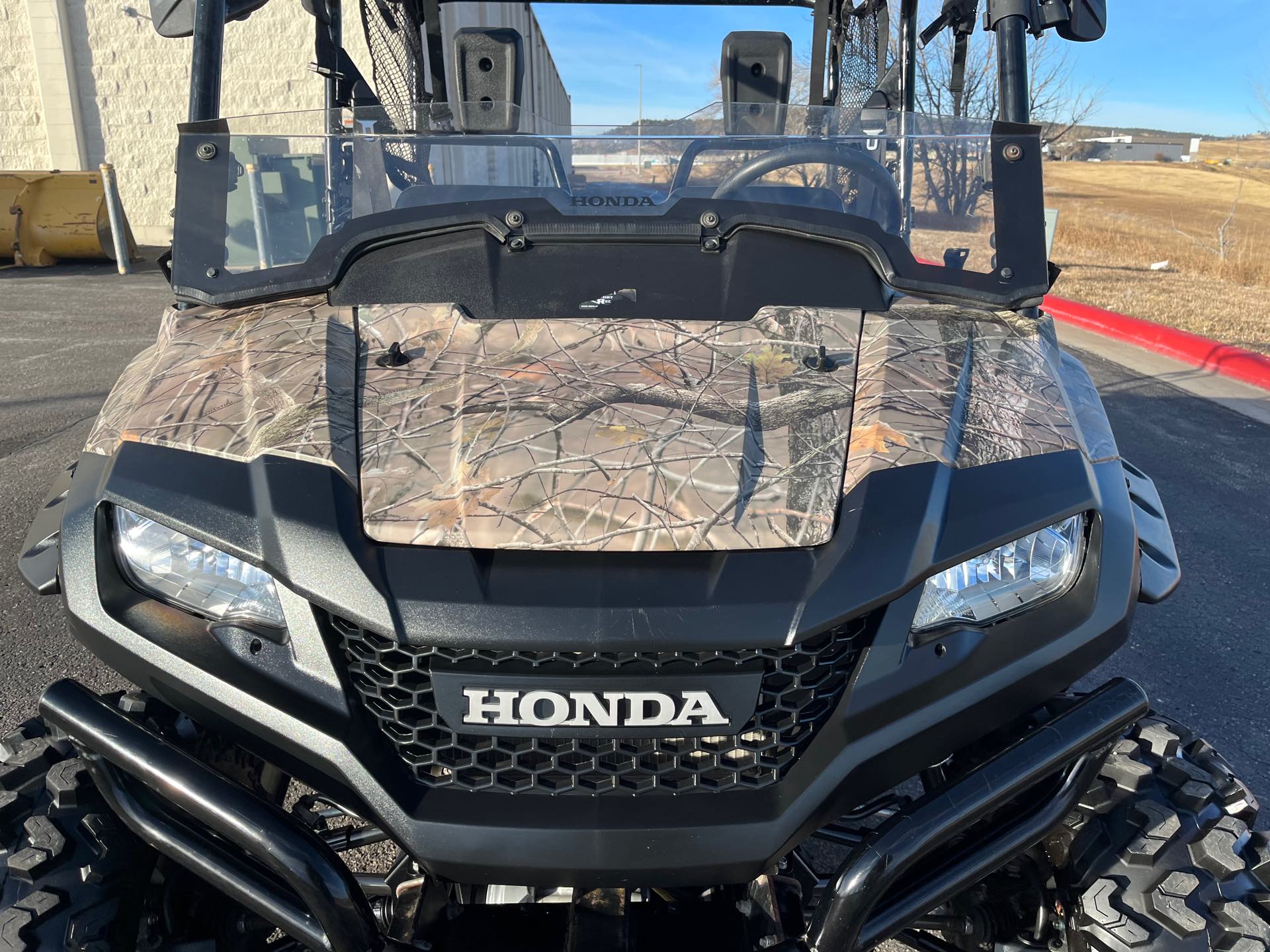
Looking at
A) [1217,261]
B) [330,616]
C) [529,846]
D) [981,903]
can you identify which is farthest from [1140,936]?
[1217,261]

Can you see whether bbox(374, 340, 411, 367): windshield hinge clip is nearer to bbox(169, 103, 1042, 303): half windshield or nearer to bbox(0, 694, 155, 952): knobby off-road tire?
bbox(169, 103, 1042, 303): half windshield

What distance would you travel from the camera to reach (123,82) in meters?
16.0

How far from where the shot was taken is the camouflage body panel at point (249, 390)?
152 centimetres

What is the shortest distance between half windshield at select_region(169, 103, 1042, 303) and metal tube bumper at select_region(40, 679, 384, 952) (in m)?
0.99

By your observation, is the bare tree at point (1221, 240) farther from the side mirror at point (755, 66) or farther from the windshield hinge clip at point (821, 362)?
the windshield hinge clip at point (821, 362)

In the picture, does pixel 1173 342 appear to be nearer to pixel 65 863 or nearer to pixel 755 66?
pixel 755 66

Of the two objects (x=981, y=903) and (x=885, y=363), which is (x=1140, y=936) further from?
(x=885, y=363)

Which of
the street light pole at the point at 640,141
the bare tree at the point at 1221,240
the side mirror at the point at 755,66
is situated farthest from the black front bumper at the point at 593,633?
the bare tree at the point at 1221,240

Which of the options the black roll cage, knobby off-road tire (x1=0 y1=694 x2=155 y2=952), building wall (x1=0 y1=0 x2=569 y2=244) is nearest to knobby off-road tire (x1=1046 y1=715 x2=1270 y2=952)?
the black roll cage

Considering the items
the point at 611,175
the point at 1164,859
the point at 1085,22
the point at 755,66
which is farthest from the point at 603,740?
the point at 755,66

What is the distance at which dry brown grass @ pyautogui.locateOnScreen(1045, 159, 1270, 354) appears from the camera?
439 inches

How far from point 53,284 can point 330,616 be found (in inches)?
504

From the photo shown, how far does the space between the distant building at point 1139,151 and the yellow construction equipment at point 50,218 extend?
67.9 metres

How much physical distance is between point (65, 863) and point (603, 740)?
31.4 inches
